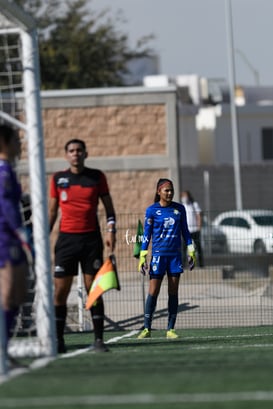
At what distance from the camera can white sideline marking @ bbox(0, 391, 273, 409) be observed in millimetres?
8289

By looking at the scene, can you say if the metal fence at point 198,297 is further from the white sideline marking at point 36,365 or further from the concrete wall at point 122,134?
the concrete wall at point 122,134

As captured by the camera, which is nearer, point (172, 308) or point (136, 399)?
point (136, 399)

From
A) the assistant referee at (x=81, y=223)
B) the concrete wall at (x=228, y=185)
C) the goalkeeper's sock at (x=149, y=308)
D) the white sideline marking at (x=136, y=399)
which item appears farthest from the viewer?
the concrete wall at (x=228, y=185)

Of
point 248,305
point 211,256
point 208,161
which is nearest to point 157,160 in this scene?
point 211,256

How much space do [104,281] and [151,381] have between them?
3201 mm

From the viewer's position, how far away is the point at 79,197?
12.8 meters

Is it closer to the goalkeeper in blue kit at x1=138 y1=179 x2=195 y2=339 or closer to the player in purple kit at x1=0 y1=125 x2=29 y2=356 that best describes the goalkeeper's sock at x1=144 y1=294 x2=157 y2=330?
the goalkeeper in blue kit at x1=138 y1=179 x2=195 y2=339

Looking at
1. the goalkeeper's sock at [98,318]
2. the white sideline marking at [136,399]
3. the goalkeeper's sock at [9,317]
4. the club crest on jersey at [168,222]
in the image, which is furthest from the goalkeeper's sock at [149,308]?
the white sideline marking at [136,399]

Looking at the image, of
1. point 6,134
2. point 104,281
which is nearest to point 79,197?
point 104,281

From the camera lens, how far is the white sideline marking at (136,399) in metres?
8.29

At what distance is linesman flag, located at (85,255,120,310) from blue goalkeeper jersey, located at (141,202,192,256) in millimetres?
3622

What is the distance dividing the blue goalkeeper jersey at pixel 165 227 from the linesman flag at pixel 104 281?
362 centimetres

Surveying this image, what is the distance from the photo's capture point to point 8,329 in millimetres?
10469

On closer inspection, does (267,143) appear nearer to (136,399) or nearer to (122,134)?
(122,134)
